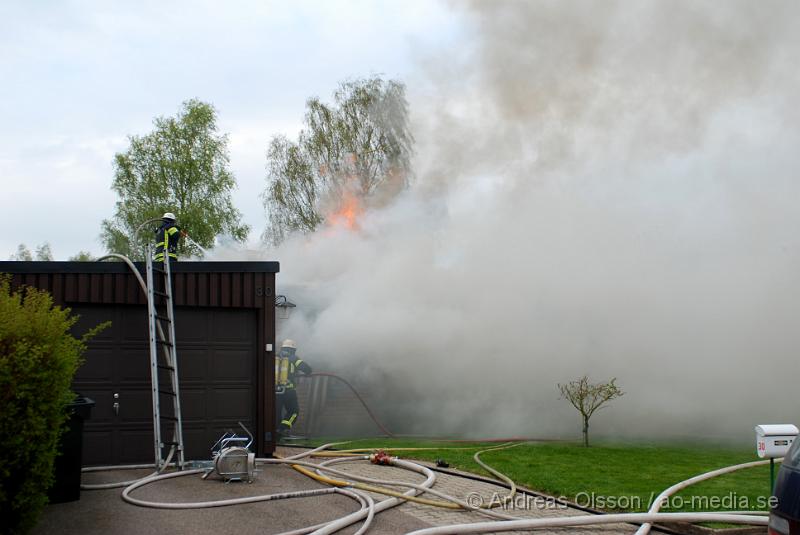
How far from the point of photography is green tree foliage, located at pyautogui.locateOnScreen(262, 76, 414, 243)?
3525 centimetres

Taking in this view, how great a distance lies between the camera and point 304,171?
120ft

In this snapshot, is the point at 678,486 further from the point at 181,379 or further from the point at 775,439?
the point at 181,379

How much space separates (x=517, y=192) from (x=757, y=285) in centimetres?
633

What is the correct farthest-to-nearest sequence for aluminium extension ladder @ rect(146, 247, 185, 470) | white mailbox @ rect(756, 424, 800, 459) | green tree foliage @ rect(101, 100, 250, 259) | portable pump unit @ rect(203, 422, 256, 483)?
green tree foliage @ rect(101, 100, 250, 259) < aluminium extension ladder @ rect(146, 247, 185, 470) < portable pump unit @ rect(203, 422, 256, 483) < white mailbox @ rect(756, 424, 800, 459)

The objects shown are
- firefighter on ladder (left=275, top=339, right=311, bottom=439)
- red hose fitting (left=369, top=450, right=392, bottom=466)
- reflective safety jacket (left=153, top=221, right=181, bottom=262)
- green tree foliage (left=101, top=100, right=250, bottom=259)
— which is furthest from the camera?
green tree foliage (left=101, top=100, right=250, bottom=259)

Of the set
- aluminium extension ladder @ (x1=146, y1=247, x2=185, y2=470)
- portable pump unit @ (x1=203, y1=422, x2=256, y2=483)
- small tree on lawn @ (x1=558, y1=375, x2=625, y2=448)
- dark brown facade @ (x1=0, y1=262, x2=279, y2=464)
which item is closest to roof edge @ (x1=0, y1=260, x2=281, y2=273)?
dark brown facade @ (x1=0, y1=262, x2=279, y2=464)

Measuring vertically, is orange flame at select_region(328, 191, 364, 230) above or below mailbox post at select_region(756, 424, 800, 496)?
above

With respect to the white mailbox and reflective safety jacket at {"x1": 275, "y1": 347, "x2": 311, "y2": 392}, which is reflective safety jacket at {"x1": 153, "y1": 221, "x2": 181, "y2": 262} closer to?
reflective safety jacket at {"x1": 275, "y1": 347, "x2": 311, "y2": 392}

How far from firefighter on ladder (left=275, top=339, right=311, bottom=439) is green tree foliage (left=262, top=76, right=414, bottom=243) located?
20598 mm

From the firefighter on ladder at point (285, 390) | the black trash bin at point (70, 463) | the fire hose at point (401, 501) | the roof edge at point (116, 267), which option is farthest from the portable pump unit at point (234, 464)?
the firefighter on ladder at point (285, 390)

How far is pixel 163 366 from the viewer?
35.3 ft

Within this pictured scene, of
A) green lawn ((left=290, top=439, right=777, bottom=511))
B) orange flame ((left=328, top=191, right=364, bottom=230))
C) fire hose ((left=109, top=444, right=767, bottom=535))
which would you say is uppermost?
orange flame ((left=328, top=191, right=364, bottom=230))

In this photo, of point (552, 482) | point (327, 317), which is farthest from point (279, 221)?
point (552, 482)

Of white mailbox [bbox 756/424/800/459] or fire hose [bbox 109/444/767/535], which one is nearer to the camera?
white mailbox [bbox 756/424/800/459]
